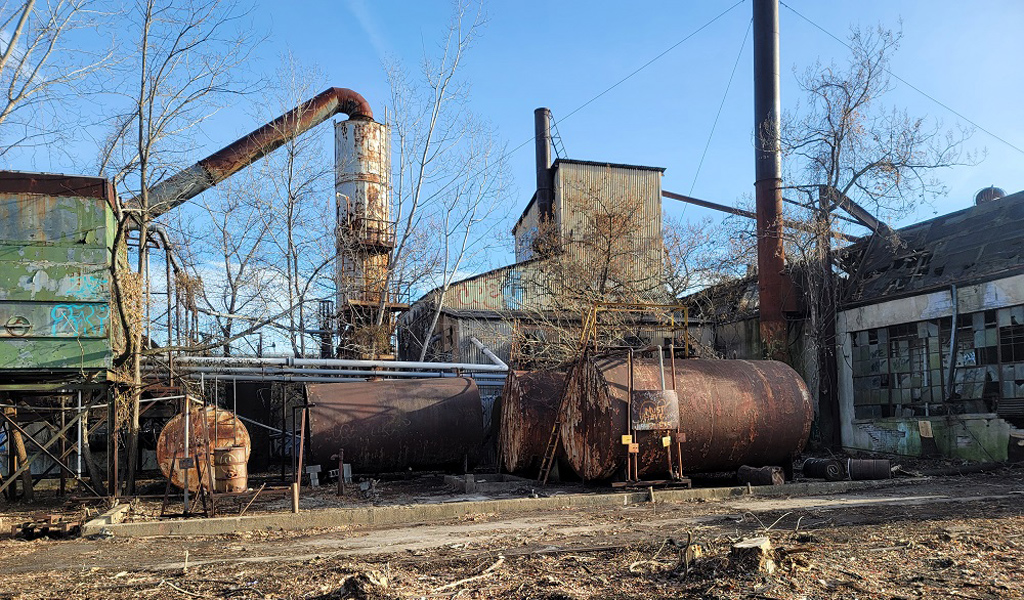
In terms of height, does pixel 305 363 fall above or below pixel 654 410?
above

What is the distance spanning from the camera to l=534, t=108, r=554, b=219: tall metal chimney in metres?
33.5

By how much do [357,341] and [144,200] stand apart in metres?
11.7

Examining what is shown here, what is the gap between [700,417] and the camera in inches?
566

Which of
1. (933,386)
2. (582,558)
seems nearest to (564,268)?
(933,386)

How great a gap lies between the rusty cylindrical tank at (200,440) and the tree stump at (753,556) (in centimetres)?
992

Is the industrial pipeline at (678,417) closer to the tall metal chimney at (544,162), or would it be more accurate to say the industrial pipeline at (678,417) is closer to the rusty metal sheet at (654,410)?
the rusty metal sheet at (654,410)

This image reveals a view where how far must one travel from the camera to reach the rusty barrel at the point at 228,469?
47.5 ft

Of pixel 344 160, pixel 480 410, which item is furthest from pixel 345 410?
pixel 344 160

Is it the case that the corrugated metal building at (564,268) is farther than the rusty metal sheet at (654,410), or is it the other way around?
the corrugated metal building at (564,268)

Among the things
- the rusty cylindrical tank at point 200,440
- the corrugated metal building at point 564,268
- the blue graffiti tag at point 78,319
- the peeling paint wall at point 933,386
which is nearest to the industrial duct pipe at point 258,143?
the corrugated metal building at point 564,268

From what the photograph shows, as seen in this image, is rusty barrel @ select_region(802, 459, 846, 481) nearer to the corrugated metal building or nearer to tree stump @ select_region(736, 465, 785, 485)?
tree stump @ select_region(736, 465, 785, 485)

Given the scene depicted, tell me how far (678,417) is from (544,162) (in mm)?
21984

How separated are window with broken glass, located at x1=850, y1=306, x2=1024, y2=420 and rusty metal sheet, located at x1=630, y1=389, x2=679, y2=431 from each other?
27.0 feet

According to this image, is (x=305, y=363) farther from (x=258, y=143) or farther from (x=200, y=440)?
(x=258, y=143)
